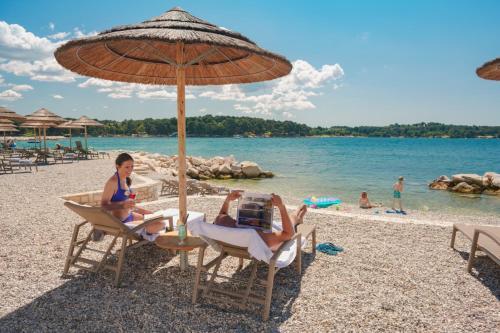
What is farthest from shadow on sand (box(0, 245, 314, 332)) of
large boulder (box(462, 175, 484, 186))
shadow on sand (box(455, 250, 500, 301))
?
large boulder (box(462, 175, 484, 186))

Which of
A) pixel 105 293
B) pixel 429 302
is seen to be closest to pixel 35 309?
pixel 105 293

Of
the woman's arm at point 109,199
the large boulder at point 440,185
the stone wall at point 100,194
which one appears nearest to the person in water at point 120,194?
the woman's arm at point 109,199

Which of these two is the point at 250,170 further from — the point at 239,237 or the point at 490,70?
the point at 239,237

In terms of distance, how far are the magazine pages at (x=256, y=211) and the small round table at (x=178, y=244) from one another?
0.53m

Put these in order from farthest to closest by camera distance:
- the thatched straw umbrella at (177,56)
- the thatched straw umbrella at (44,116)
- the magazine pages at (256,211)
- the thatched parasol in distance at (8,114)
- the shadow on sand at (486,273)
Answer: the thatched straw umbrella at (44,116), the thatched parasol in distance at (8,114), the shadow on sand at (486,273), the magazine pages at (256,211), the thatched straw umbrella at (177,56)

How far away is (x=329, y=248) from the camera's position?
498 centimetres

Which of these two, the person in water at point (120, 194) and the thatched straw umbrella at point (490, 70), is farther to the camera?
the thatched straw umbrella at point (490, 70)

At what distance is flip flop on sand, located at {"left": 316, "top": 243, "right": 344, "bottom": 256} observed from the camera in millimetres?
4839

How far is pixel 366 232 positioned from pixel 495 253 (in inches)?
84.6

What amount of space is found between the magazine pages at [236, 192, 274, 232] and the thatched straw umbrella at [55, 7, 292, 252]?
756 mm

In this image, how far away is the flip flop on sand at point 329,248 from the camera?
15.9ft

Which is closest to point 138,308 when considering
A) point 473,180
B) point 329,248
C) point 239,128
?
point 329,248

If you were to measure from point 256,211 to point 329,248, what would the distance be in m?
1.77

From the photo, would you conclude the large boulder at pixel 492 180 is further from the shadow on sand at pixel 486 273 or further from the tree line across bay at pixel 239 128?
the tree line across bay at pixel 239 128
